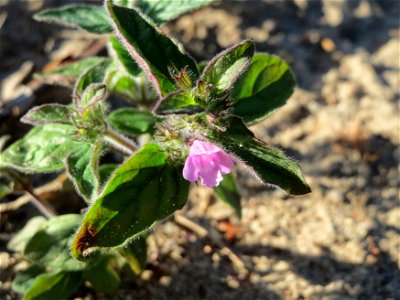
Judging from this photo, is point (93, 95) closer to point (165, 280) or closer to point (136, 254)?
point (136, 254)

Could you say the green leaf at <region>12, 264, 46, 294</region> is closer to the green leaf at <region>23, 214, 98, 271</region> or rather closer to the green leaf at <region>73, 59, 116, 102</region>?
the green leaf at <region>23, 214, 98, 271</region>

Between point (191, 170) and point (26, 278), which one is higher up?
point (191, 170)

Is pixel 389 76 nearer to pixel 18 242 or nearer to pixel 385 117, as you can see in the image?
pixel 385 117

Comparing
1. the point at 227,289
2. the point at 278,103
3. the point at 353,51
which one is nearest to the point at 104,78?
the point at 278,103

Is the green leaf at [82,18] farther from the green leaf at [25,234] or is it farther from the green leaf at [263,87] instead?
the green leaf at [25,234]

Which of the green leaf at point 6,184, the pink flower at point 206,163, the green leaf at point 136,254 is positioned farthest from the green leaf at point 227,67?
the green leaf at point 6,184

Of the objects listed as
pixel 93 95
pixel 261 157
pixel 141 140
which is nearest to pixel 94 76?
pixel 93 95
